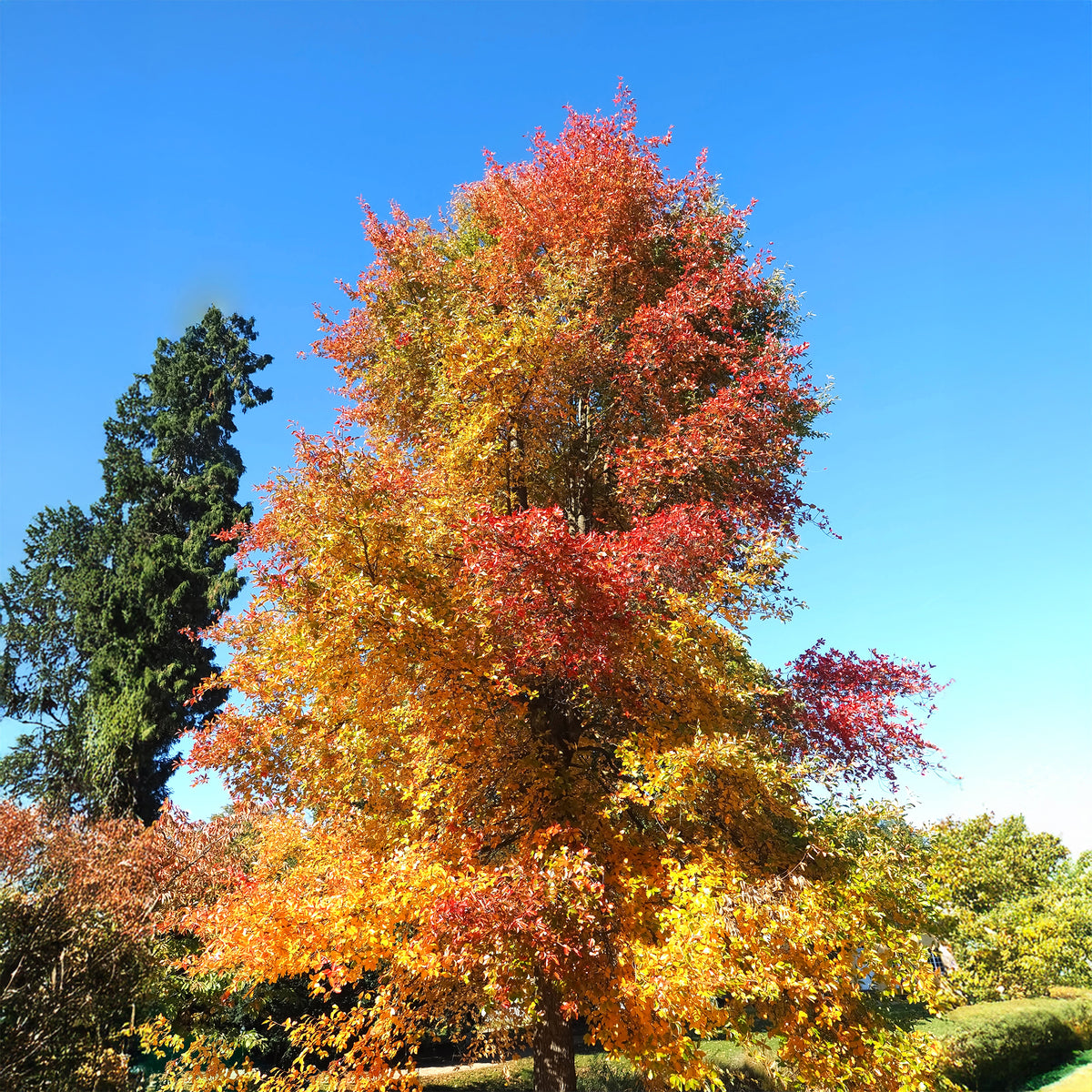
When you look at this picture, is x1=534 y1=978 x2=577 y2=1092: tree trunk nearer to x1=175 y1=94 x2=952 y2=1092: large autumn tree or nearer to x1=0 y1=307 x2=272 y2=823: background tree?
x1=175 y1=94 x2=952 y2=1092: large autumn tree

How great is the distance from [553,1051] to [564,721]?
160 inches

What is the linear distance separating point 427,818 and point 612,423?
23.2ft

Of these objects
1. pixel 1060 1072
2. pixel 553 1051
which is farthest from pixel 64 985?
pixel 1060 1072

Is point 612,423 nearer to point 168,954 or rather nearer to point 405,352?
point 405,352

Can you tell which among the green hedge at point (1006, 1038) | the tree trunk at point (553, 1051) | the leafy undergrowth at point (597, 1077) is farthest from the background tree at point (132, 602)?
the green hedge at point (1006, 1038)

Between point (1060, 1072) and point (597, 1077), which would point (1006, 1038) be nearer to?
point (1060, 1072)

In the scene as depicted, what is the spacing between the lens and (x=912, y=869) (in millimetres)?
7301

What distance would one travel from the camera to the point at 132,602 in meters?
23.2

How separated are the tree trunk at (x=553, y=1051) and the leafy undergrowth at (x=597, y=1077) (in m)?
7.34

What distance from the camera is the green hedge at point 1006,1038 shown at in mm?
16391

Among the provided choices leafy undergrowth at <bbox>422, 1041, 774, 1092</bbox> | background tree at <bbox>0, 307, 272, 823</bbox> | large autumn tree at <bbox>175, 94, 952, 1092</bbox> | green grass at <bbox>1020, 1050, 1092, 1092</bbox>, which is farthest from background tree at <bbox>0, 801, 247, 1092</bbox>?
green grass at <bbox>1020, 1050, 1092, 1092</bbox>

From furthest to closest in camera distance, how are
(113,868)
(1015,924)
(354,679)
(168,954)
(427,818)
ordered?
(1015,924)
(168,954)
(113,868)
(427,818)
(354,679)

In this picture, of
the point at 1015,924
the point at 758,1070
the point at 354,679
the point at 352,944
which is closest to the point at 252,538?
the point at 354,679

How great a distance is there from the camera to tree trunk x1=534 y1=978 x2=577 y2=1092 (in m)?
8.34
